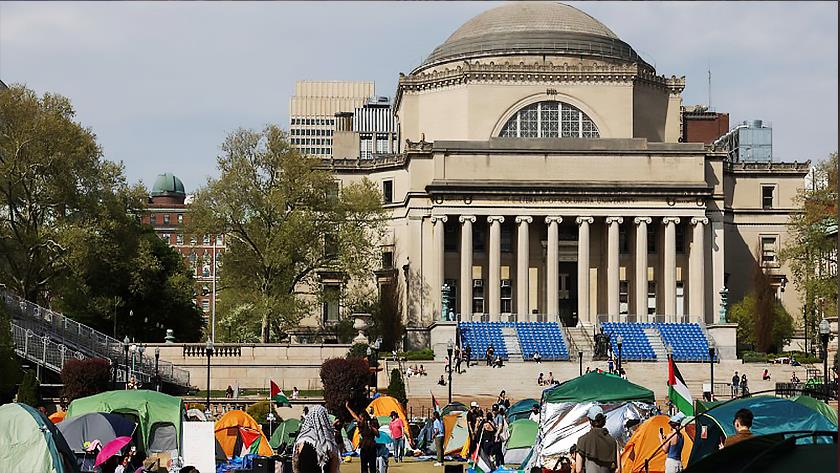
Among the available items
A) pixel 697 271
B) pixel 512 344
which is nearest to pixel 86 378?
pixel 512 344

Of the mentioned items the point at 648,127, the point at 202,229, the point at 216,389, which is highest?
the point at 648,127

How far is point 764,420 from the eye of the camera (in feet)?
74.5

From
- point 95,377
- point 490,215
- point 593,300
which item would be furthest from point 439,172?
point 95,377

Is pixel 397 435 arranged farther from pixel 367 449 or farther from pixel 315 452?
pixel 315 452

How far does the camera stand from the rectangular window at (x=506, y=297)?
8806cm

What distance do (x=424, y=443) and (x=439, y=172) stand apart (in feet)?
148

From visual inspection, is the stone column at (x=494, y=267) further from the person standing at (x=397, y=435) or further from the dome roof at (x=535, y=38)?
the person standing at (x=397, y=435)

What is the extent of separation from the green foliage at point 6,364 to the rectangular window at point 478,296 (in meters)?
38.0

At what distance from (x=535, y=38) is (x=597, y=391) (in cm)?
6685

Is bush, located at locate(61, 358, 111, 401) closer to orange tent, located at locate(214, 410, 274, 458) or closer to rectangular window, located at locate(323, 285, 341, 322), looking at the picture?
orange tent, located at locate(214, 410, 274, 458)

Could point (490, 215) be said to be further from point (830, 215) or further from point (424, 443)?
point (424, 443)

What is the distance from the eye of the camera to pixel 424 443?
43156 millimetres

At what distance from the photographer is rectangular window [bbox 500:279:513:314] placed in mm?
88062

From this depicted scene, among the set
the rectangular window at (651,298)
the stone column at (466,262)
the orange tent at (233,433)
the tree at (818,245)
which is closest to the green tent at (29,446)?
the orange tent at (233,433)
